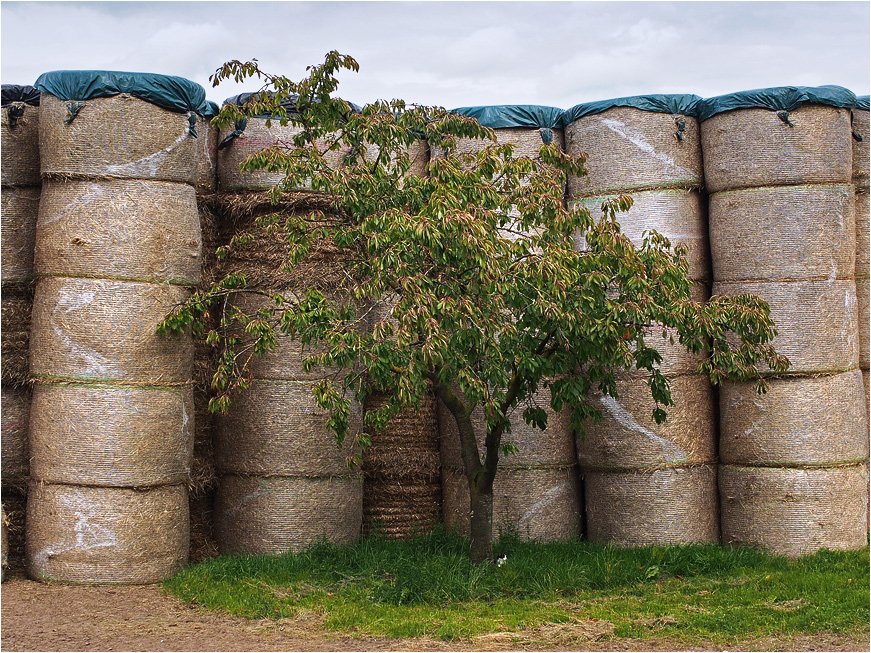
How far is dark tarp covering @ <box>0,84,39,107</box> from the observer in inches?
319

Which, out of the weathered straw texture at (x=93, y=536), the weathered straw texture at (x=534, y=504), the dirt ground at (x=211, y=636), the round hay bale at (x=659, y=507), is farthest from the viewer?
the weathered straw texture at (x=534, y=504)

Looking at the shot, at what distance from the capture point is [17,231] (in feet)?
26.1

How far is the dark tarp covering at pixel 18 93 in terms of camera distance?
8094 mm

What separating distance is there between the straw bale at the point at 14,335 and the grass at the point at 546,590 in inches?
88.6

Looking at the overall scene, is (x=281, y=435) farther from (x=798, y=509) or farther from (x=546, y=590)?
(x=798, y=509)

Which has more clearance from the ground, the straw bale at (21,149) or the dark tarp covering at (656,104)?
the dark tarp covering at (656,104)

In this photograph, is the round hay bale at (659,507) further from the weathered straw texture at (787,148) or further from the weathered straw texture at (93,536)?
the weathered straw texture at (93,536)

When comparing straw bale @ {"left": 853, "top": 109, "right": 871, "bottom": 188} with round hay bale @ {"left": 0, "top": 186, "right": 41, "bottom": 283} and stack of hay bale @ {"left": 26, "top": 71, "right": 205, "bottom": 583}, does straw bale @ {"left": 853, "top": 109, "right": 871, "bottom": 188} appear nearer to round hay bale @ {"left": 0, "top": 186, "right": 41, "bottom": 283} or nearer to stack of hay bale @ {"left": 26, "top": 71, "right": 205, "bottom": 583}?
stack of hay bale @ {"left": 26, "top": 71, "right": 205, "bottom": 583}

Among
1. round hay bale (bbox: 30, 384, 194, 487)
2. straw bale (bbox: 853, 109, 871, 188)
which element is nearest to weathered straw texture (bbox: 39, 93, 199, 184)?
round hay bale (bbox: 30, 384, 194, 487)

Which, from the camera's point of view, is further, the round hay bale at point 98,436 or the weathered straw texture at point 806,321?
the weathered straw texture at point 806,321

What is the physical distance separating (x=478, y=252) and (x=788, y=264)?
11.3ft

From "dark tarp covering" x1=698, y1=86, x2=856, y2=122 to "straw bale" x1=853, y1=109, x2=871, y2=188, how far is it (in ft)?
2.19

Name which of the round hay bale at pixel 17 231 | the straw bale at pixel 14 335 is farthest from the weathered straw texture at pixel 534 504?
the round hay bale at pixel 17 231

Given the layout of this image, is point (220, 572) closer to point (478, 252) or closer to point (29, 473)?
point (29, 473)
